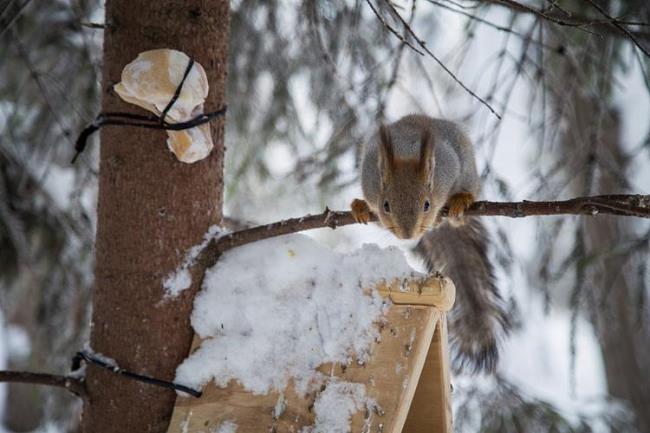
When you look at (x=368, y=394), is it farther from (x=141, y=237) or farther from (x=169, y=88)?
(x=169, y=88)

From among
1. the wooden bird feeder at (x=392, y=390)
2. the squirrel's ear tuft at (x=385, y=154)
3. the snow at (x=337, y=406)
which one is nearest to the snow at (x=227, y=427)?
the wooden bird feeder at (x=392, y=390)

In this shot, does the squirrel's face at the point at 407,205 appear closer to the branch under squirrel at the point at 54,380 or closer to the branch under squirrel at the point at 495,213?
the branch under squirrel at the point at 495,213

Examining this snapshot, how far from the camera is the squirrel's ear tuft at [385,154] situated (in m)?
1.56

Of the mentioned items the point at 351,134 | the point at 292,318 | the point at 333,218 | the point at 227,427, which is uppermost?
the point at 351,134

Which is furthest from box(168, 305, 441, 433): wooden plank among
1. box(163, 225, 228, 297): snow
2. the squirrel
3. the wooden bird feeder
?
the squirrel

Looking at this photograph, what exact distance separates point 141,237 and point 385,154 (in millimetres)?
577

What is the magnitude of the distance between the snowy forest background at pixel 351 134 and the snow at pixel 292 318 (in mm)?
497

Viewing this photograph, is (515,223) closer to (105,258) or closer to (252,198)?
(252,198)

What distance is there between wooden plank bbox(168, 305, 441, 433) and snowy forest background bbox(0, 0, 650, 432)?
0.50 metres

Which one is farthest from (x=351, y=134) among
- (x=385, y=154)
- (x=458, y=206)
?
(x=458, y=206)

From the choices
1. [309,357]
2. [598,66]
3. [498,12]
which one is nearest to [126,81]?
[309,357]

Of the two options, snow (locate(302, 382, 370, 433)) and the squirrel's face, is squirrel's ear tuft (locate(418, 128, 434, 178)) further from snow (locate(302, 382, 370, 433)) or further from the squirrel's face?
snow (locate(302, 382, 370, 433))

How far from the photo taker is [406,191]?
1.52m

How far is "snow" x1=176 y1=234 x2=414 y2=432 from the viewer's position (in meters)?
1.11
